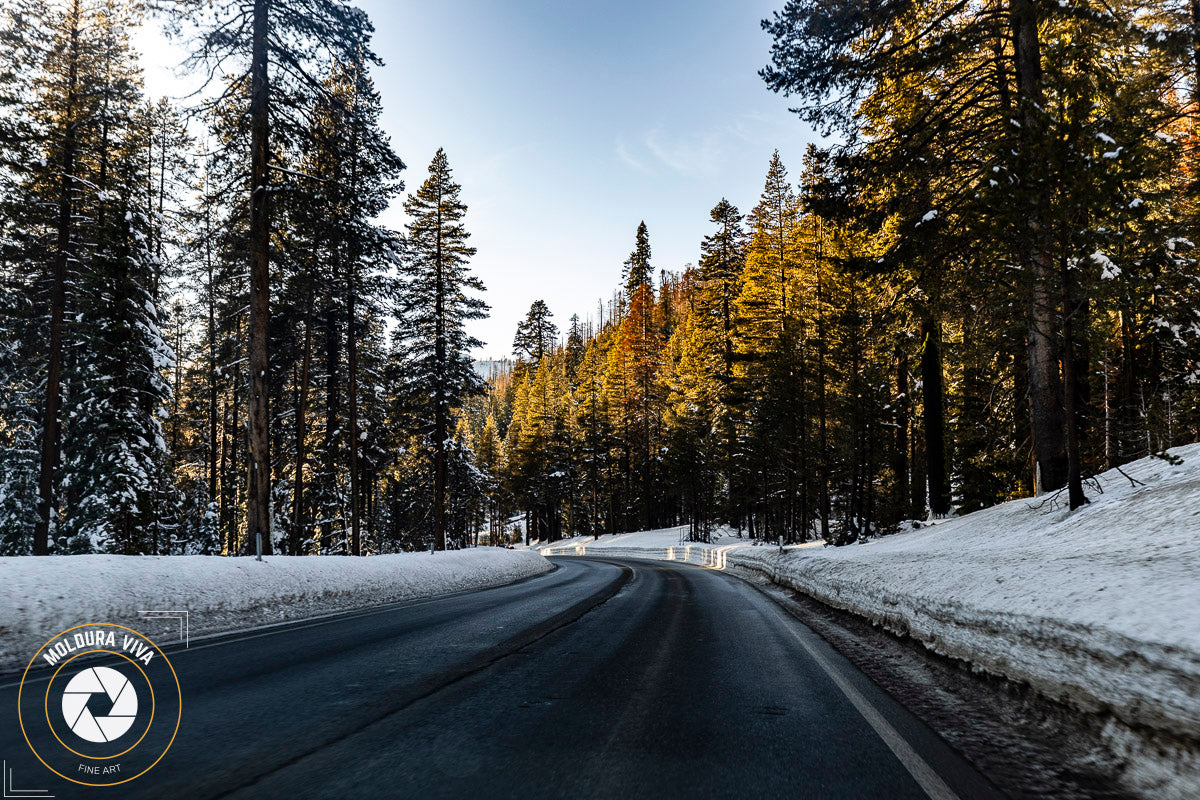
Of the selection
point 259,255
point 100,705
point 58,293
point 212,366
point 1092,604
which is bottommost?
point 100,705

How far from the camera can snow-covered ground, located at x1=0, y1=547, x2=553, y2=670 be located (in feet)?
18.9

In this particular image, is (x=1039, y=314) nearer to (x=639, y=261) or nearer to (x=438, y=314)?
(x=438, y=314)

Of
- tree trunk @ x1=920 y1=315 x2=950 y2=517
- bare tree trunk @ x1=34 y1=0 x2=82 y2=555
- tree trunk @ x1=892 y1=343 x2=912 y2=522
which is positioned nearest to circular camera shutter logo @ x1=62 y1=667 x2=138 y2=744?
bare tree trunk @ x1=34 y1=0 x2=82 y2=555

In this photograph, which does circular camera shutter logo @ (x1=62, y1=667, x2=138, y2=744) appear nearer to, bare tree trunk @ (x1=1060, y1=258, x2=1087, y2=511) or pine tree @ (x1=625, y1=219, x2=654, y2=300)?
bare tree trunk @ (x1=1060, y1=258, x2=1087, y2=511)

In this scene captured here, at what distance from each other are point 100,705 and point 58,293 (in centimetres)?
1905

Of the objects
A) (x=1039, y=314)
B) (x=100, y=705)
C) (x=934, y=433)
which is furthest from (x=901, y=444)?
(x=100, y=705)

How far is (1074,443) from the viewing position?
32.9 ft

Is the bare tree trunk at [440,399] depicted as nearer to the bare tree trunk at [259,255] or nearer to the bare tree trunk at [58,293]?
the bare tree trunk at [58,293]

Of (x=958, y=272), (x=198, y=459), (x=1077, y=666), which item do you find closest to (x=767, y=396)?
(x=958, y=272)

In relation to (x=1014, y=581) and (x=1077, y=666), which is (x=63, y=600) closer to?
(x=1077, y=666)

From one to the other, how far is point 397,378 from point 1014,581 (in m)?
25.8

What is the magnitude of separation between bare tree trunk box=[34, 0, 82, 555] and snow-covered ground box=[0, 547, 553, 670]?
10560 mm

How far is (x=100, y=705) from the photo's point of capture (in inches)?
143

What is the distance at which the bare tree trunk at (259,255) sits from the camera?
43.3 ft
